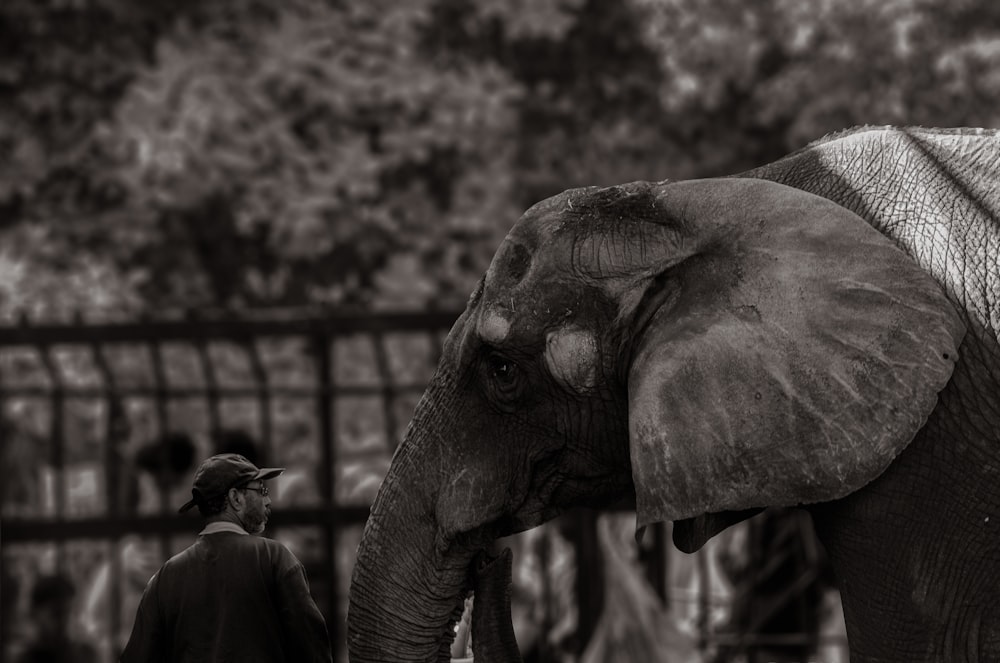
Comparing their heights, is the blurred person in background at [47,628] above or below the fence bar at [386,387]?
below

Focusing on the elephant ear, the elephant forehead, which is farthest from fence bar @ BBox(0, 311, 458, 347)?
the elephant ear

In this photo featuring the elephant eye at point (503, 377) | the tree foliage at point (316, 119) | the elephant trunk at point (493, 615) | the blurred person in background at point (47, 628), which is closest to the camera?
the elephant eye at point (503, 377)

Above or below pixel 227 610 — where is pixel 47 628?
below

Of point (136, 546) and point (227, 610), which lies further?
point (136, 546)

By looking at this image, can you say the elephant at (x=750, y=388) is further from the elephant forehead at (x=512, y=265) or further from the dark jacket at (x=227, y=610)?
the dark jacket at (x=227, y=610)

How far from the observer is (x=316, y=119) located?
15188mm

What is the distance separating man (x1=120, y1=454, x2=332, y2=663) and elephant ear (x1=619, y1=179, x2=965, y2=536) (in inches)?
38.3

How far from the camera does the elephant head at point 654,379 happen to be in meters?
3.92

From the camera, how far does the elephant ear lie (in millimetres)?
3895

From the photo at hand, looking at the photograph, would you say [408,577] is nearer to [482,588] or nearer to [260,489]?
[482,588]

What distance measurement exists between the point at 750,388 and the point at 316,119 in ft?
38.2

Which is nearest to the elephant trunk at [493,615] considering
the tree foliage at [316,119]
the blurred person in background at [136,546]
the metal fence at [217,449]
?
the metal fence at [217,449]

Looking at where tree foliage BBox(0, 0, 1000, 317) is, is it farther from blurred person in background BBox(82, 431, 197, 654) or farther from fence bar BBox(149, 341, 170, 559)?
fence bar BBox(149, 341, 170, 559)

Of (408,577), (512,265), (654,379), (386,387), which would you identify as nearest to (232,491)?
(408,577)
